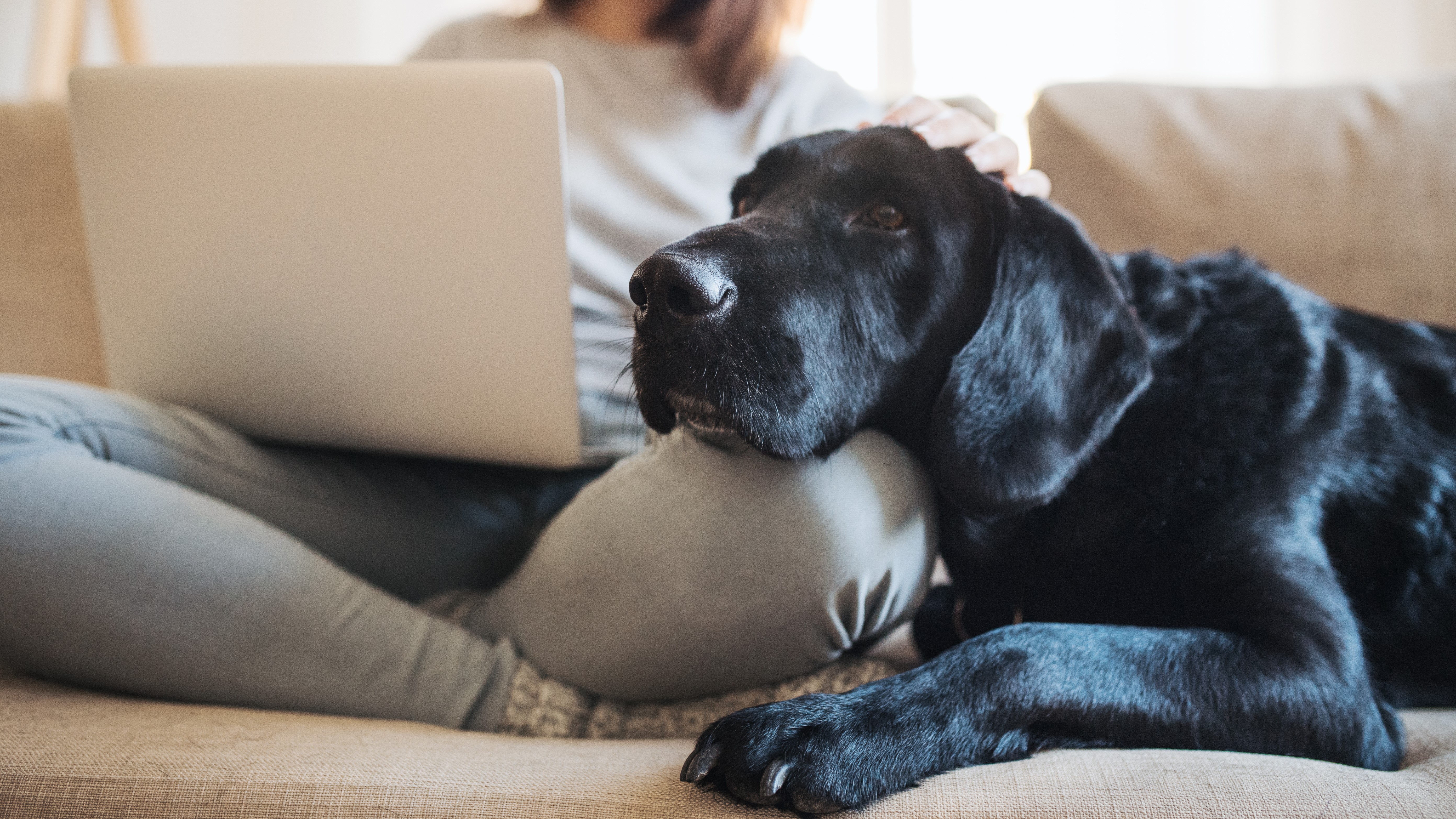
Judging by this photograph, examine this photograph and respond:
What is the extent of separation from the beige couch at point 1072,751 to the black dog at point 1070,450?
0.05 m

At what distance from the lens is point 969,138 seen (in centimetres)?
101

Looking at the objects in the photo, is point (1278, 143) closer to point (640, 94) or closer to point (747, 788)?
point (640, 94)

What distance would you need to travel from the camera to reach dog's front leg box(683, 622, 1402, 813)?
0.64 metres

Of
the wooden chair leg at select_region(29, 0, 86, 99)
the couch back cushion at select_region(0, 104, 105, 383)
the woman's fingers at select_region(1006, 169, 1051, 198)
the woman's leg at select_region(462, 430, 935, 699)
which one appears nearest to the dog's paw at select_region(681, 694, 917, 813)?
the woman's leg at select_region(462, 430, 935, 699)

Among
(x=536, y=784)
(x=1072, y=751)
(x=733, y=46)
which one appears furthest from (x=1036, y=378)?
(x=733, y=46)

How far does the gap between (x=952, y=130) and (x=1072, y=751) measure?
0.68m

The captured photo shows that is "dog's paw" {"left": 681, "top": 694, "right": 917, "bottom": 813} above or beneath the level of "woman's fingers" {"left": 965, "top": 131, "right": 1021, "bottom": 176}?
beneath

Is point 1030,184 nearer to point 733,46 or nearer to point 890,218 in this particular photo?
point 890,218

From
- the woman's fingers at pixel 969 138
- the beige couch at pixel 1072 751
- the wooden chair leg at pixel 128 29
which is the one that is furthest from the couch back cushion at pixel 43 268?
the woman's fingers at pixel 969 138

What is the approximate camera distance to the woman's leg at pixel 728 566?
2.62 feet

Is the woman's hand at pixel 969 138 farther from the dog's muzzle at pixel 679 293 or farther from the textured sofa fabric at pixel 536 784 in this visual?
the textured sofa fabric at pixel 536 784

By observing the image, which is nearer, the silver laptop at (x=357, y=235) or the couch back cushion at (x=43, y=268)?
the silver laptop at (x=357, y=235)

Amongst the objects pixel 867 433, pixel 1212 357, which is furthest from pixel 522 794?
pixel 1212 357

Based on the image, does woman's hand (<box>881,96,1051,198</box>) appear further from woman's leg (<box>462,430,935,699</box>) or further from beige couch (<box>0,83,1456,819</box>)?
beige couch (<box>0,83,1456,819</box>)
